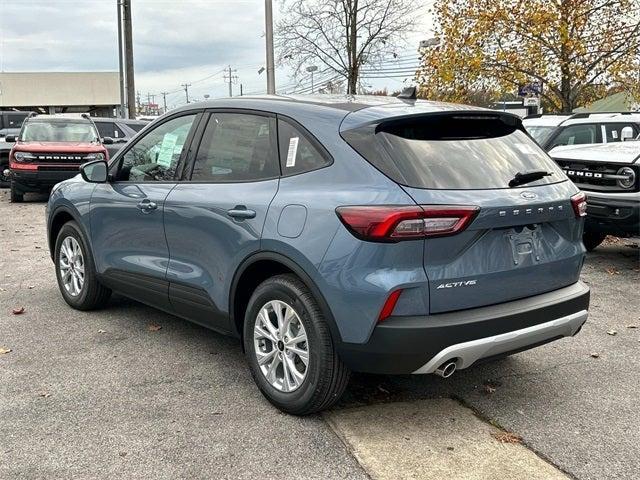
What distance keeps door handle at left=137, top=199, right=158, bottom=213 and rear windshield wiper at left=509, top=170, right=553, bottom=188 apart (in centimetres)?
230

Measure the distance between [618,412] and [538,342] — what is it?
696 mm

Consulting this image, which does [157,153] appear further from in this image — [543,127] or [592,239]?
[543,127]

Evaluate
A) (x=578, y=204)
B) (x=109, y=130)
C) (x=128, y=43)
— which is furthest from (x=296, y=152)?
(x=128, y=43)

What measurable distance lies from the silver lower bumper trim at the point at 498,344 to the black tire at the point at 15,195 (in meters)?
12.5

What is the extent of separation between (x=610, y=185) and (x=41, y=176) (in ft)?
34.8

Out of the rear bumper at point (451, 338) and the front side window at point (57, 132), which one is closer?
the rear bumper at point (451, 338)

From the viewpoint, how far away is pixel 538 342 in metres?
3.44

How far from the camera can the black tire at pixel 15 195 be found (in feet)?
44.3

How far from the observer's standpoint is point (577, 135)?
32.4 ft

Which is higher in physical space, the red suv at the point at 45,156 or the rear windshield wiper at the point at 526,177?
the red suv at the point at 45,156

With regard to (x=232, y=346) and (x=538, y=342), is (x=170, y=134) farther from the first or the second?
(x=538, y=342)

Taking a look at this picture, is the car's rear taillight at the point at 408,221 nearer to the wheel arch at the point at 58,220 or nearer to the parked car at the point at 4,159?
the wheel arch at the point at 58,220

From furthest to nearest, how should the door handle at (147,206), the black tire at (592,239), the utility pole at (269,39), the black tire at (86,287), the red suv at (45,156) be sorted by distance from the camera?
the utility pole at (269,39) < the red suv at (45,156) < the black tire at (592,239) < the black tire at (86,287) < the door handle at (147,206)

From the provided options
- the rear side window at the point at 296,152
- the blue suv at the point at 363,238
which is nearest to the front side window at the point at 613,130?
the blue suv at the point at 363,238
